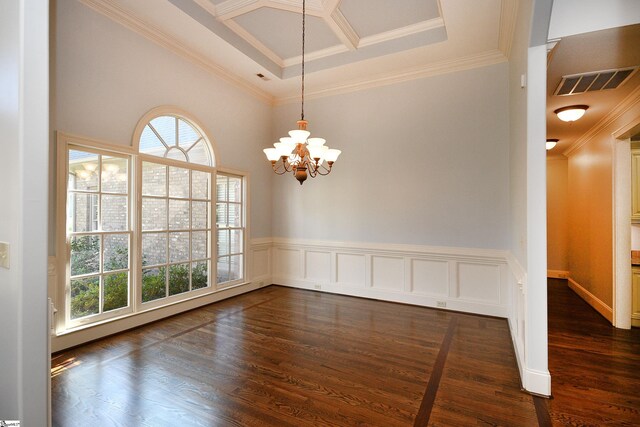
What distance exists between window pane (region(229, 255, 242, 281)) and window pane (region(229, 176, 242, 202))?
0.93 metres

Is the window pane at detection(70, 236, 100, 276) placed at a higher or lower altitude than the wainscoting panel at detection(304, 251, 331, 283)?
higher

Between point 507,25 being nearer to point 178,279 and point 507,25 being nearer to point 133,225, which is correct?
point 133,225

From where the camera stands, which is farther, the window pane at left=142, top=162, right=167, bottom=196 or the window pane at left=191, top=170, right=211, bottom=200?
the window pane at left=191, top=170, right=211, bottom=200

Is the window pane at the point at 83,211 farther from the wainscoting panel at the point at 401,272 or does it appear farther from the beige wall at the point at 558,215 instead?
the beige wall at the point at 558,215

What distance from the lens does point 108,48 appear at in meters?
3.23

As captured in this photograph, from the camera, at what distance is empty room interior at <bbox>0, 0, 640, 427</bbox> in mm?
2045

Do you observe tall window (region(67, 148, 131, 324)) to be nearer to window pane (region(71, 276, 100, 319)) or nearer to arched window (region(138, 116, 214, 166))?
window pane (region(71, 276, 100, 319))

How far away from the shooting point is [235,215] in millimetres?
5020

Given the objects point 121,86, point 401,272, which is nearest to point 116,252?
point 121,86

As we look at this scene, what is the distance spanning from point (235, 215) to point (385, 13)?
3484mm

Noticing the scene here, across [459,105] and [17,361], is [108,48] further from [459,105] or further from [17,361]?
[459,105]


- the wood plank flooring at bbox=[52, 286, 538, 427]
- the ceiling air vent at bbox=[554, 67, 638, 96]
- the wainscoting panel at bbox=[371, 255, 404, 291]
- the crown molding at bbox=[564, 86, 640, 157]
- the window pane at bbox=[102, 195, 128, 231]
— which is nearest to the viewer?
the wood plank flooring at bbox=[52, 286, 538, 427]

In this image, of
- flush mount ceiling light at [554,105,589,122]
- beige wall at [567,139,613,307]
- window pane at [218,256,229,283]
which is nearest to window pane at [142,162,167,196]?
window pane at [218,256,229,283]

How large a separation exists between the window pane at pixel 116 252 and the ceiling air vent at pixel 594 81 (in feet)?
15.8
